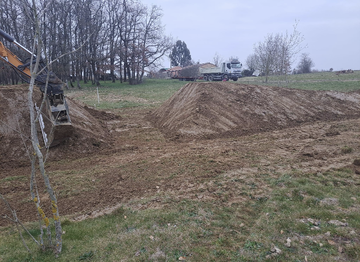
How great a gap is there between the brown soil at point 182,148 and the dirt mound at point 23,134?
28 mm

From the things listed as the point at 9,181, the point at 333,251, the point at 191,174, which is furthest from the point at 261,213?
the point at 9,181

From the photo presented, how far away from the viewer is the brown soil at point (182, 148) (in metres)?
5.56

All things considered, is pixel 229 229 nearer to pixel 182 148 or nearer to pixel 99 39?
pixel 182 148

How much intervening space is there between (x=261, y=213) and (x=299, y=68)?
2373 inches

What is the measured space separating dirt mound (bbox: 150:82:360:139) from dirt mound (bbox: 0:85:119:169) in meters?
2.99

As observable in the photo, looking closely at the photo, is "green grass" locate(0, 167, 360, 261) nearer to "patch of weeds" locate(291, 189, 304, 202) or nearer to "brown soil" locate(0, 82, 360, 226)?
"patch of weeds" locate(291, 189, 304, 202)

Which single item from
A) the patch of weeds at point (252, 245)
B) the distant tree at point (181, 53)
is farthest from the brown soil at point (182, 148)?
the distant tree at point (181, 53)

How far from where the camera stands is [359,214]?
441 cm

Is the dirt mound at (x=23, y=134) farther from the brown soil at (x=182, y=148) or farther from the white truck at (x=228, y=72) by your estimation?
the white truck at (x=228, y=72)

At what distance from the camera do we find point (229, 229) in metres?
4.15

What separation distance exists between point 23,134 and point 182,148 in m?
4.61

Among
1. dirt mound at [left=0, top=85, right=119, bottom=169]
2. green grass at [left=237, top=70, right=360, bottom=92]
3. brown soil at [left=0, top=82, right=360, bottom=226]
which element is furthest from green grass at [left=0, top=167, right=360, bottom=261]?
green grass at [left=237, top=70, right=360, bottom=92]

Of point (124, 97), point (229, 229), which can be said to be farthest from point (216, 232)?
point (124, 97)

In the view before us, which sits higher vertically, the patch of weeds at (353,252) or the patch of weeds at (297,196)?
the patch of weeds at (297,196)
